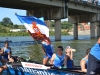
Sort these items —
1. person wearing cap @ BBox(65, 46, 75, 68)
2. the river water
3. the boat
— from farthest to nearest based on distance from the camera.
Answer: the river water, person wearing cap @ BBox(65, 46, 75, 68), the boat

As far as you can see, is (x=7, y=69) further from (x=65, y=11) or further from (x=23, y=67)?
(x=65, y=11)

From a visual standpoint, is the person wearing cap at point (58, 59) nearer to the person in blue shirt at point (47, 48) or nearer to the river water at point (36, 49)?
the person in blue shirt at point (47, 48)

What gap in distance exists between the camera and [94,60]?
743cm

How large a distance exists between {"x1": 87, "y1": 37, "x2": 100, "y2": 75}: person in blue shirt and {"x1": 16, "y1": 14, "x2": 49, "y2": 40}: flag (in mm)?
4795

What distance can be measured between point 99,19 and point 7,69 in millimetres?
60568

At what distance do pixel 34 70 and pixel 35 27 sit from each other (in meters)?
1.95

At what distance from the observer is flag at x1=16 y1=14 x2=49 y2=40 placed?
1190 centimetres

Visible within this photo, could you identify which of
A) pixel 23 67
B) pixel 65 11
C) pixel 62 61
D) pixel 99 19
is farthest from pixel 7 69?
pixel 99 19

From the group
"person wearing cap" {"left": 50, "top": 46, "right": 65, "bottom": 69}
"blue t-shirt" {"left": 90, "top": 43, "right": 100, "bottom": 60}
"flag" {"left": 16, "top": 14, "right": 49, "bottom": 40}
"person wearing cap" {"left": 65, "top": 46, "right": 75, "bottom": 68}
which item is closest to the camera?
"blue t-shirt" {"left": 90, "top": 43, "right": 100, "bottom": 60}

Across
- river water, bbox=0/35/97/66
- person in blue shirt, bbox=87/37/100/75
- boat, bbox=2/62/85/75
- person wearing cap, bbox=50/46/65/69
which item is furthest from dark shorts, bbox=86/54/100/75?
river water, bbox=0/35/97/66

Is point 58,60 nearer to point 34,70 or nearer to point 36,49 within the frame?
point 34,70

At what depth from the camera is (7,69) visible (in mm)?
12914

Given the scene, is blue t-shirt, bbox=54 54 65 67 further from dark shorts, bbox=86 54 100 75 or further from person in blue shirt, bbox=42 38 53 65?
dark shorts, bbox=86 54 100 75

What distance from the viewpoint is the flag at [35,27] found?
1190cm
